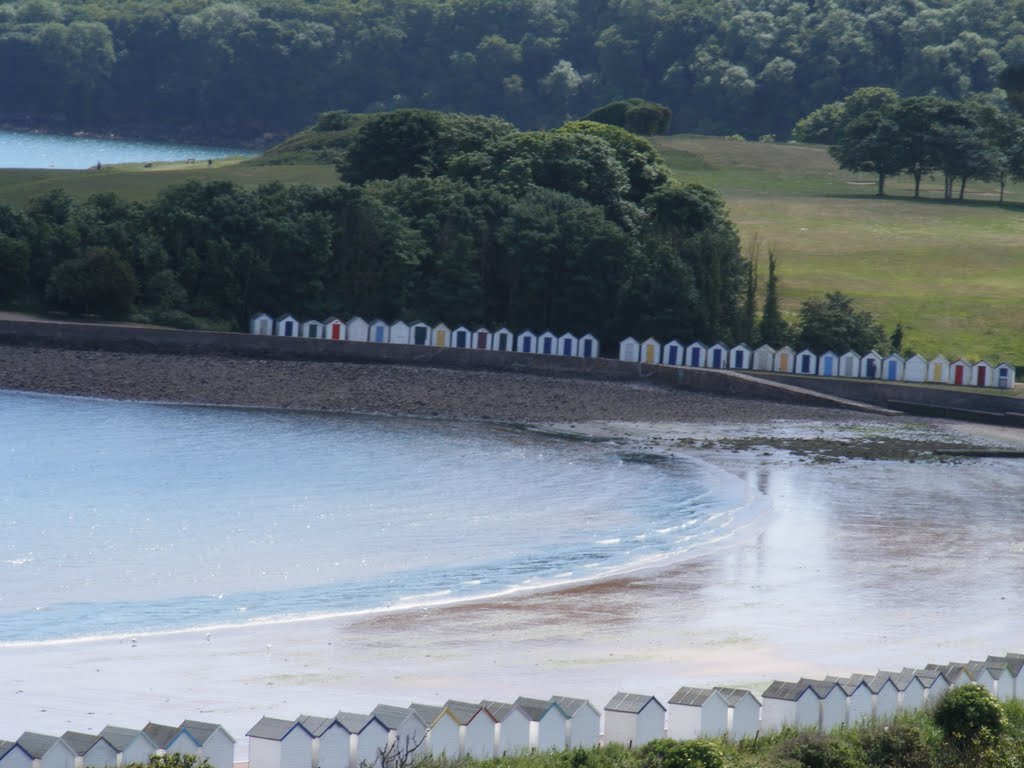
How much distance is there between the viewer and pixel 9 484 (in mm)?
37562

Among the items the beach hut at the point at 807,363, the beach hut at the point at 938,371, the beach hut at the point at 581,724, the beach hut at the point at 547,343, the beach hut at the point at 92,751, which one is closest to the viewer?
the beach hut at the point at 92,751

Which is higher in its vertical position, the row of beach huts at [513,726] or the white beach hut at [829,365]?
the row of beach huts at [513,726]

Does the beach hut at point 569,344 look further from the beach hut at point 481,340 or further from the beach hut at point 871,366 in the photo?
the beach hut at point 871,366

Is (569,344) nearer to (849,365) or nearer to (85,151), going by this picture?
(849,365)

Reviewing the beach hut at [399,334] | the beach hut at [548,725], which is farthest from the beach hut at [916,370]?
the beach hut at [548,725]

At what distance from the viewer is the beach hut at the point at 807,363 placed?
181ft

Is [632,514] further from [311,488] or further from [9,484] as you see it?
[9,484]

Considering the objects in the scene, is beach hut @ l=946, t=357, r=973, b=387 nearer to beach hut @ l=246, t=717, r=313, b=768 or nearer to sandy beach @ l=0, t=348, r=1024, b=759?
sandy beach @ l=0, t=348, r=1024, b=759

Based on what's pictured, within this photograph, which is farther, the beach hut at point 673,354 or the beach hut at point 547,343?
the beach hut at point 547,343

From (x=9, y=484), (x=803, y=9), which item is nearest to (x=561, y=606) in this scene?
(x=9, y=484)

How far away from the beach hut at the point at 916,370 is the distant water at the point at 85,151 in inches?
3355

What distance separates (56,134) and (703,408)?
5158 inches

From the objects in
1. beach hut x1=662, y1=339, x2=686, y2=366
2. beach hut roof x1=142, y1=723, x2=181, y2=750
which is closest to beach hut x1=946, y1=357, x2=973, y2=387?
beach hut x1=662, y1=339, x2=686, y2=366

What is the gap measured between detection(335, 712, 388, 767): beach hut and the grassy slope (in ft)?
142
